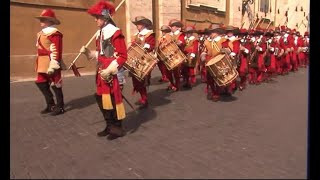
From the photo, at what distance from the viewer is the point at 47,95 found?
7516 millimetres

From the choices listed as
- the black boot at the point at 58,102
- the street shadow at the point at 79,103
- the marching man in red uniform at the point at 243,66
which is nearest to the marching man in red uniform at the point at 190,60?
the marching man in red uniform at the point at 243,66

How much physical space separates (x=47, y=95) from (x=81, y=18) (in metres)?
7.47

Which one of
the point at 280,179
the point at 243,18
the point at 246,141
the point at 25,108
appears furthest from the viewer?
the point at 243,18

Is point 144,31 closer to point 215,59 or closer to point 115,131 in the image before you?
point 215,59

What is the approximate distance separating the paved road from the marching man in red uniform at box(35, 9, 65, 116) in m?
0.49

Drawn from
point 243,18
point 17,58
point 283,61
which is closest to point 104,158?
point 17,58

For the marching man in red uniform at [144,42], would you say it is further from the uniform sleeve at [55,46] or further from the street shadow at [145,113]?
the uniform sleeve at [55,46]

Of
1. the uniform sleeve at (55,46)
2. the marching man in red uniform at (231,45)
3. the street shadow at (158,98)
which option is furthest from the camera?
the marching man in red uniform at (231,45)

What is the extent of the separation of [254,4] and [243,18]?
239 centimetres

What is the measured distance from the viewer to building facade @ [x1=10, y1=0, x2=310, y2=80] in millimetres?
12633

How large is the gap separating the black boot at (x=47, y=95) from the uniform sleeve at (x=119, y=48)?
2493 millimetres

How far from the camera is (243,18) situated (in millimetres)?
27641

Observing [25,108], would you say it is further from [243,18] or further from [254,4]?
[254,4]

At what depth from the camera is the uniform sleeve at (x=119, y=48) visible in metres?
5.45
